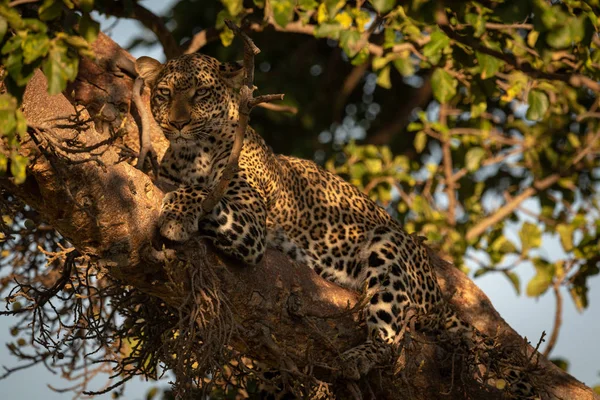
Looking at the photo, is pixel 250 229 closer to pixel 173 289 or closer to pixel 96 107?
pixel 173 289

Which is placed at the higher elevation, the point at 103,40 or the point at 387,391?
the point at 103,40

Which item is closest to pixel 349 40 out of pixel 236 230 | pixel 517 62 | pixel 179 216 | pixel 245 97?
pixel 517 62

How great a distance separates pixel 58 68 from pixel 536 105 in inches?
182

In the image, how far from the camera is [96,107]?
6.61m

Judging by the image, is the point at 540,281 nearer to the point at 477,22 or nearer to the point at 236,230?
the point at 477,22

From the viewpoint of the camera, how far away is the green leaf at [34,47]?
12.9ft

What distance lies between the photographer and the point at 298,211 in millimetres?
6914

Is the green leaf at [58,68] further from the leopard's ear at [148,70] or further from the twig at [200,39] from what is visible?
the twig at [200,39]

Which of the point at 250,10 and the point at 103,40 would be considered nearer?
the point at 103,40

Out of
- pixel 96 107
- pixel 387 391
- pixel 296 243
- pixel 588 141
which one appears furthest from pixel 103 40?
pixel 588 141

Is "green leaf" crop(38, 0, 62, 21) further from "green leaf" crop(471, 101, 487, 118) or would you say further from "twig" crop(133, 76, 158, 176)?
"green leaf" crop(471, 101, 487, 118)

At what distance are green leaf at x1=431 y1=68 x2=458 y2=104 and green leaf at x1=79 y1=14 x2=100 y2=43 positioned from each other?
3.51 m

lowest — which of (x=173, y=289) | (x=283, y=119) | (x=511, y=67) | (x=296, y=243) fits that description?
(x=283, y=119)

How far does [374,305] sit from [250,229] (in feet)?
3.72
